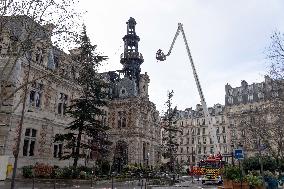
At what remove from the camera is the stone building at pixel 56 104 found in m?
24.1

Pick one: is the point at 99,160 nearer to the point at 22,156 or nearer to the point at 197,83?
the point at 22,156

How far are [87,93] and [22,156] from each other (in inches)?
330

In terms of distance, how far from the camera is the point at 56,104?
121 ft

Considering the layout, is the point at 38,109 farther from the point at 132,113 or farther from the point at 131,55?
the point at 131,55

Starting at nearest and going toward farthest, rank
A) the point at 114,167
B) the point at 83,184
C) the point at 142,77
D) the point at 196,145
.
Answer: the point at 83,184
the point at 114,167
the point at 142,77
the point at 196,145

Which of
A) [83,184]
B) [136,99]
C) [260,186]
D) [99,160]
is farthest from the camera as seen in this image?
[136,99]

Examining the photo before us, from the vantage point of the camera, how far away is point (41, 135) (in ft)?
111

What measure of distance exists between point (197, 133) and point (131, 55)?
161 ft

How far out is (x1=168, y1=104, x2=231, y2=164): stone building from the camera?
93312 mm

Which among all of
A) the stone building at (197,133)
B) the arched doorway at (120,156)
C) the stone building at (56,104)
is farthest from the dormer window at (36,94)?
the stone building at (197,133)

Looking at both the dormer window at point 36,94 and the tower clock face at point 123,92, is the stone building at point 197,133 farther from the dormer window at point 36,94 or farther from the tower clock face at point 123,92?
the dormer window at point 36,94

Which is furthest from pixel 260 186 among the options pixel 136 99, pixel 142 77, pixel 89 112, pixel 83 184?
pixel 142 77

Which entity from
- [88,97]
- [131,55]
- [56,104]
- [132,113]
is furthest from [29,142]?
[131,55]

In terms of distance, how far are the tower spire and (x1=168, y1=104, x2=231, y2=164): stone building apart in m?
38.9
